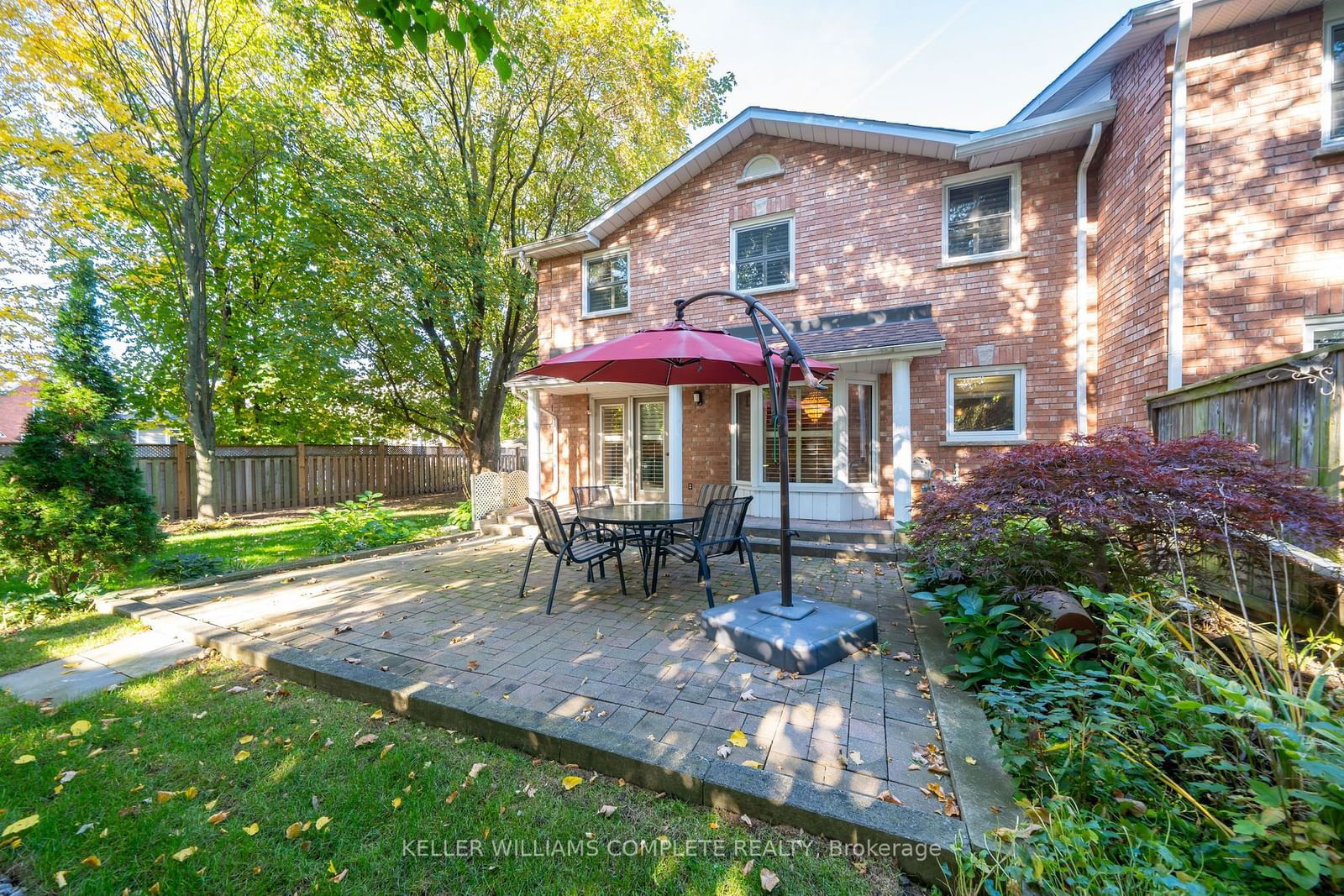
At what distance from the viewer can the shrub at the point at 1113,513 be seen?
2.56 metres

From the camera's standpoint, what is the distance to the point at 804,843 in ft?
6.23

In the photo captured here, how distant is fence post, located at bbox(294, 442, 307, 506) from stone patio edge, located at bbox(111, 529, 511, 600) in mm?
6657

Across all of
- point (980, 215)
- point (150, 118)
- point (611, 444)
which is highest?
point (150, 118)

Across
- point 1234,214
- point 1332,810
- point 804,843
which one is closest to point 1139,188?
point 1234,214

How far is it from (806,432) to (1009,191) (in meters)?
4.54

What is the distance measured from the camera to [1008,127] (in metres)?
6.74

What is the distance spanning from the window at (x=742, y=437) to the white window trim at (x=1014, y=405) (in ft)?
9.95

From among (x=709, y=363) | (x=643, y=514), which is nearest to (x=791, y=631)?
(x=643, y=514)

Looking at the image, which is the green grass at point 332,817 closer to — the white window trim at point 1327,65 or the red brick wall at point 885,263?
the red brick wall at point 885,263

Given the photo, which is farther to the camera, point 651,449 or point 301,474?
point 301,474

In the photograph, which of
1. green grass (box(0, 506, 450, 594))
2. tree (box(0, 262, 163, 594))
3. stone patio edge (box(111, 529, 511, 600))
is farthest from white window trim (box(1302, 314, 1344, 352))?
tree (box(0, 262, 163, 594))

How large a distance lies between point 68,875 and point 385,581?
3.78m

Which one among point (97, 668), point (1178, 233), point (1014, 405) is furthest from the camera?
point (1014, 405)

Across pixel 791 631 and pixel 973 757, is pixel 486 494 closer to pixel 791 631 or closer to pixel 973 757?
pixel 791 631
